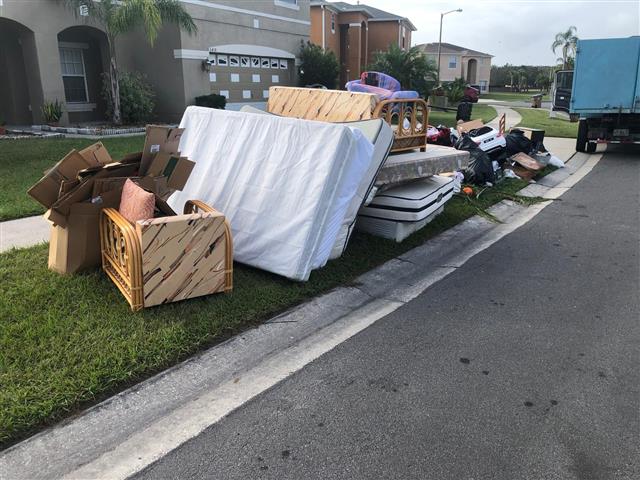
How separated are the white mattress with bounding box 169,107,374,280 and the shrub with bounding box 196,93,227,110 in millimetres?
13380

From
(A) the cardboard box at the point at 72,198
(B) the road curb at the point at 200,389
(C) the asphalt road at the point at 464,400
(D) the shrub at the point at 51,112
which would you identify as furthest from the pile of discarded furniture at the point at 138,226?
(D) the shrub at the point at 51,112

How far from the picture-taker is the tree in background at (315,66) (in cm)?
2391

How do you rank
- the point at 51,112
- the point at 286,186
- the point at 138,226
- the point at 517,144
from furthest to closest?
1. the point at 51,112
2. the point at 517,144
3. the point at 286,186
4. the point at 138,226

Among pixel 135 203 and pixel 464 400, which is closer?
pixel 464 400

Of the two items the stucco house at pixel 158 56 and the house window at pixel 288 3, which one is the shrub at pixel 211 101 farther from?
the house window at pixel 288 3

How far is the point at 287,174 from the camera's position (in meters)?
5.09

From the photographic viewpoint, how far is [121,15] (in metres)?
14.5

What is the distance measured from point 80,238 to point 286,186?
189cm

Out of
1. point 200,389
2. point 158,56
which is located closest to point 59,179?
point 200,389

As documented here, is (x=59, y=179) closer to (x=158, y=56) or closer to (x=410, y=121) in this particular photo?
(x=410, y=121)

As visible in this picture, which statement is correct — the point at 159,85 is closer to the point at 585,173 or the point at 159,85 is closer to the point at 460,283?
the point at 585,173

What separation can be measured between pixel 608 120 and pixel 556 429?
13.7 m

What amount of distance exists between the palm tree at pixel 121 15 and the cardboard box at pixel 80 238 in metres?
11.6

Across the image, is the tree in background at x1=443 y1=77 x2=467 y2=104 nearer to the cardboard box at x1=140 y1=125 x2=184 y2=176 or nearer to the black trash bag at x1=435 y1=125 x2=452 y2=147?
the black trash bag at x1=435 y1=125 x2=452 y2=147
